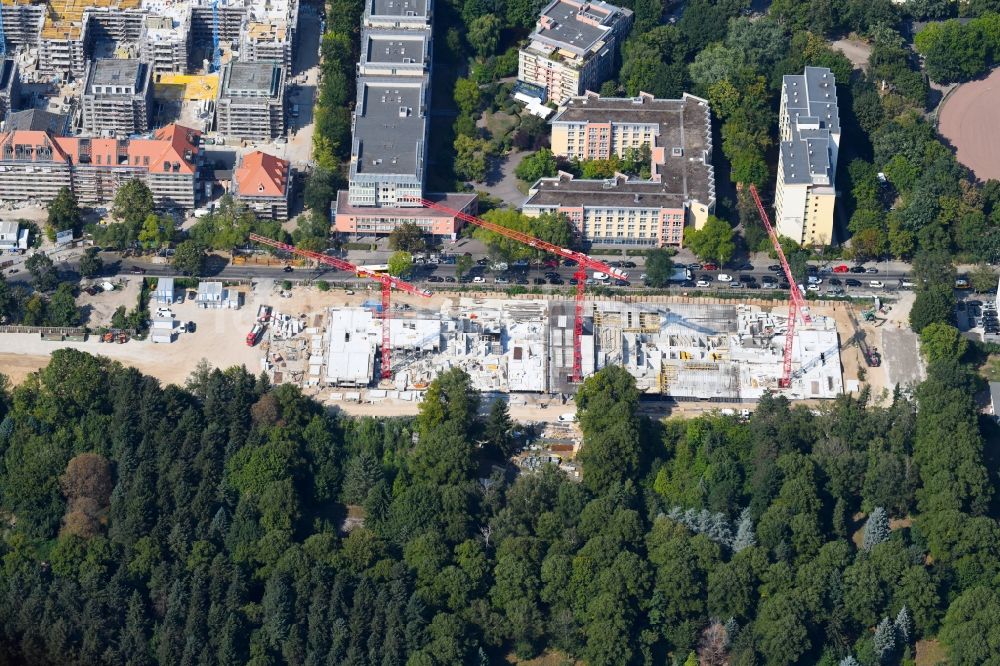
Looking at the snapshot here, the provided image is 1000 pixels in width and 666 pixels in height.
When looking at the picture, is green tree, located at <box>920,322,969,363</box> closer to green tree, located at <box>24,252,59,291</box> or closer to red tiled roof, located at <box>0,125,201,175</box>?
red tiled roof, located at <box>0,125,201,175</box>

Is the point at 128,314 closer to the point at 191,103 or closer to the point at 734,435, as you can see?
the point at 191,103

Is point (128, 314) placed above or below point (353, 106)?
below

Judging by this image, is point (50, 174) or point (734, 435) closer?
point (734, 435)

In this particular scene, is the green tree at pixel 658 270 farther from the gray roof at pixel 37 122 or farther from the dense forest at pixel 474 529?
the gray roof at pixel 37 122

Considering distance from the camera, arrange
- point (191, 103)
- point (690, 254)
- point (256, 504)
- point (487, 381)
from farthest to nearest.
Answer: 1. point (191, 103)
2. point (690, 254)
3. point (487, 381)
4. point (256, 504)

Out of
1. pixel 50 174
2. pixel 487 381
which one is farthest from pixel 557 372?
pixel 50 174

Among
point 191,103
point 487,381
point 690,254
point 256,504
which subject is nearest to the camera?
point 256,504
